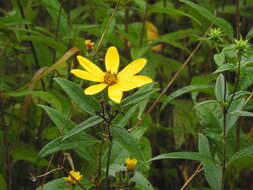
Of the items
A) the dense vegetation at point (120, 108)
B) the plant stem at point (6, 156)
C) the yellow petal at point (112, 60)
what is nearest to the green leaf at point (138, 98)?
the dense vegetation at point (120, 108)

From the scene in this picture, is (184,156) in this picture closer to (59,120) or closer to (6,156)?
(59,120)

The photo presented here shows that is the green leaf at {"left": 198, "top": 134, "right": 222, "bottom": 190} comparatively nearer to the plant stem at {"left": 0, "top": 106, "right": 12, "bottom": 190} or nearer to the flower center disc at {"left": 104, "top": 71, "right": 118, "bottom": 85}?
the flower center disc at {"left": 104, "top": 71, "right": 118, "bottom": 85}

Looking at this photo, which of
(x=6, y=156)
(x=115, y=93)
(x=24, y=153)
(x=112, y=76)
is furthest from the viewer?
(x=24, y=153)

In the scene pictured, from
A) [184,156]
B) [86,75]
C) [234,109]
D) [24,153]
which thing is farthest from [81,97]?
[24,153]

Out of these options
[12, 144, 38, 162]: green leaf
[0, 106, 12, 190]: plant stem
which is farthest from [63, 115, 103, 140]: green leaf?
[12, 144, 38, 162]: green leaf

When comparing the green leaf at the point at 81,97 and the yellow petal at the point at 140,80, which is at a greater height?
the yellow petal at the point at 140,80

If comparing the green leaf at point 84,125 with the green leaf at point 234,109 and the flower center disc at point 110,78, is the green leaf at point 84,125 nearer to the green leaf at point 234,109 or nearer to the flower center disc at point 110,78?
the flower center disc at point 110,78

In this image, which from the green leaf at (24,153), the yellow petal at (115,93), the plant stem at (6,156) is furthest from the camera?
the green leaf at (24,153)

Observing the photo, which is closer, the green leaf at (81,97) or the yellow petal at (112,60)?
the green leaf at (81,97)
